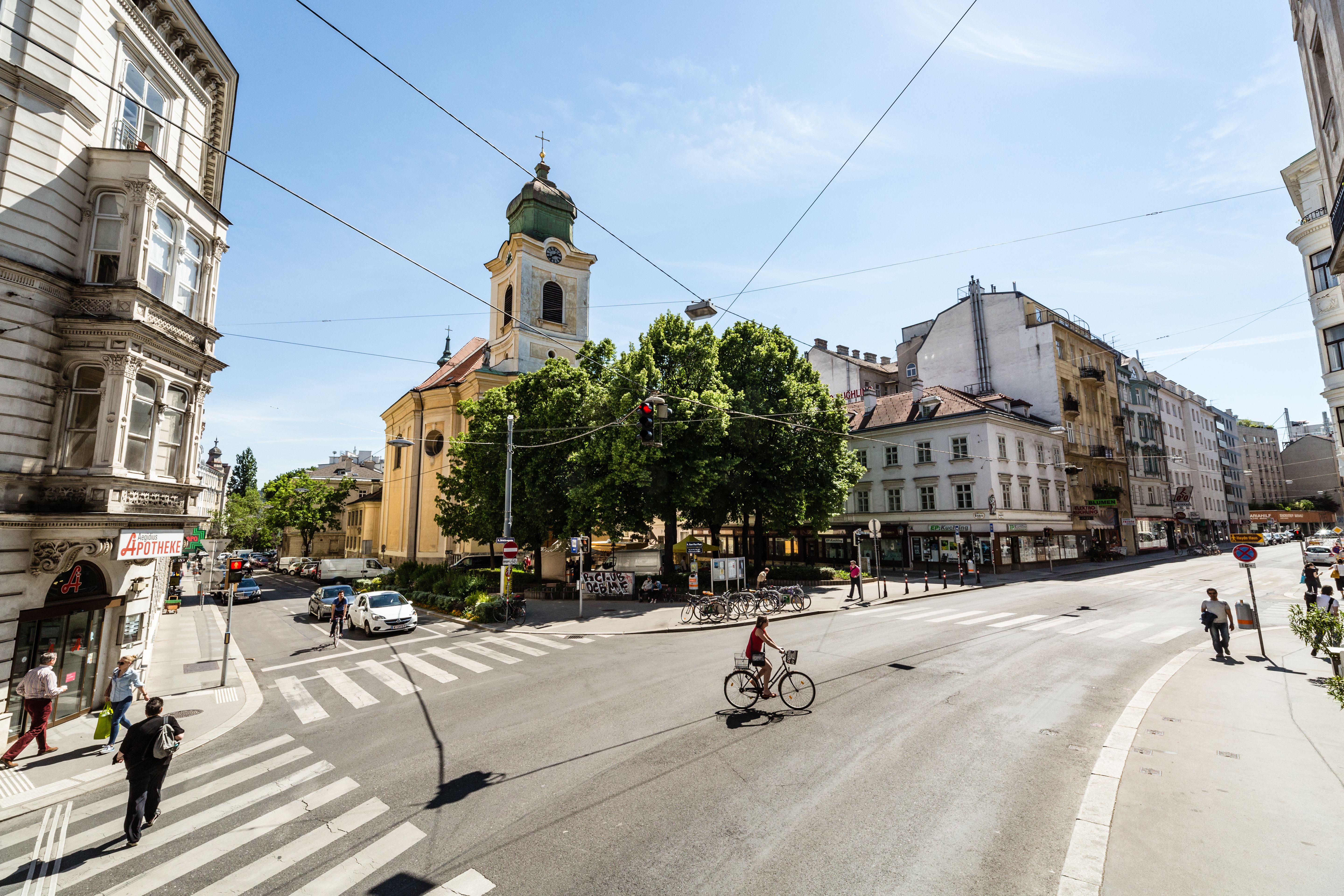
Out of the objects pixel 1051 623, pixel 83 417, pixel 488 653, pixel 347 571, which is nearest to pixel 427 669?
pixel 488 653

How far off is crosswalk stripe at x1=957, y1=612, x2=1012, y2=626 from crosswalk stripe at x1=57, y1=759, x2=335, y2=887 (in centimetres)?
1691

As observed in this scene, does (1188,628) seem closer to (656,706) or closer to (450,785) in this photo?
(656,706)

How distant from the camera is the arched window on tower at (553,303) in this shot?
40.8 meters

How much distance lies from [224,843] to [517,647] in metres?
10.9

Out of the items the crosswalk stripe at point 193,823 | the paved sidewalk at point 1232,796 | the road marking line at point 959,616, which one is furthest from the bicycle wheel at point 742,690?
the road marking line at point 959,616

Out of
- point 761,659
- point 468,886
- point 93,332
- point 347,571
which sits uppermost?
point 93,332

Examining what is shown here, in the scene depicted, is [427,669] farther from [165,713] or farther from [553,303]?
[553,303]

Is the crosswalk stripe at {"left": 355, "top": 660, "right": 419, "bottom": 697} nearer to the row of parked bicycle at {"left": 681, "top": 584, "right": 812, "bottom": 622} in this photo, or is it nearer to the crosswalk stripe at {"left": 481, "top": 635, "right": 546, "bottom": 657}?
the crosswalk stripe at {"left": 481, "top": 635, "right": 546, "bottom": 657}

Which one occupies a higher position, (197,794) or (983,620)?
(983,620)

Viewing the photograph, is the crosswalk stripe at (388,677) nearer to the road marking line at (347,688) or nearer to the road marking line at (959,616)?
the road marking line at (347,688)

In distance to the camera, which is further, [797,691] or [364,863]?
[797,691]

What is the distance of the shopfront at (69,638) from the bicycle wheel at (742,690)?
11762 mm

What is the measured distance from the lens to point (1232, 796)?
633cm

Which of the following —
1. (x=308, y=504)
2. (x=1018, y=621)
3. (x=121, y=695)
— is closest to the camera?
(x=121, y=695)
